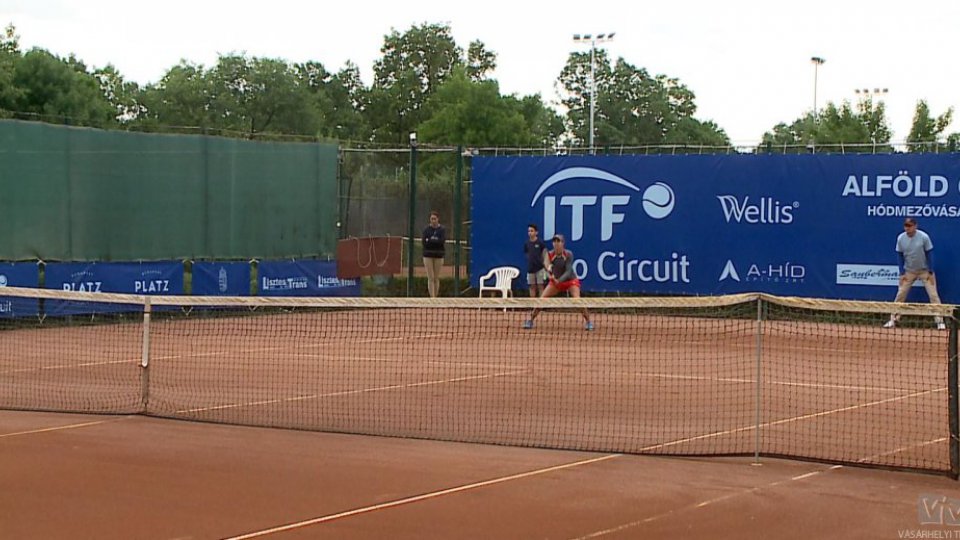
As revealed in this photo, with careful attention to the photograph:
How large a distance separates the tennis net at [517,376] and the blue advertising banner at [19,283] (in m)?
0.03

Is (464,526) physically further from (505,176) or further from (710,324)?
(505,176)

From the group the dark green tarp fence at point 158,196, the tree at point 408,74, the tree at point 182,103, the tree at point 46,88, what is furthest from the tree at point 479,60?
the dark green tarp fence at point 158,196

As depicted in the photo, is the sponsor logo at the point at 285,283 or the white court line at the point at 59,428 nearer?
the white court line at the point at 59,428

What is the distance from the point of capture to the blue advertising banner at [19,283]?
60.9ft

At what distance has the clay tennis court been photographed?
701 centimetres

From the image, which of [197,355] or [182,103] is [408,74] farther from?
[197,355]

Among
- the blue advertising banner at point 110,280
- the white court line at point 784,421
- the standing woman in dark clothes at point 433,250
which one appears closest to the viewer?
the white court line at point 784,421

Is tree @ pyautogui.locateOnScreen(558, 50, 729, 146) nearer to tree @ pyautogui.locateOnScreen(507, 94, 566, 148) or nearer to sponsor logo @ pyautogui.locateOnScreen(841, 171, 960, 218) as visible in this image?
tree @ pyautogui.locateOnScreen(507, 94, 566, 148)

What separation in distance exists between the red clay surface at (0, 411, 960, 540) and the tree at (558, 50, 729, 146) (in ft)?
215

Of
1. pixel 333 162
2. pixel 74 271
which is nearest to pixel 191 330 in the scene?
pixel 74 271

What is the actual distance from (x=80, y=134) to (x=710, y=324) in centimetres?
1098

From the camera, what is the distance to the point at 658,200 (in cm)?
2338

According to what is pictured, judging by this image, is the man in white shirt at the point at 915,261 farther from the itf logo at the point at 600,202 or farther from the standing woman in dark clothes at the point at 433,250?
the standing woman in dark clothes at the point at 433,250

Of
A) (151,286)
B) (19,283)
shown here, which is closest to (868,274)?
(151,286)
